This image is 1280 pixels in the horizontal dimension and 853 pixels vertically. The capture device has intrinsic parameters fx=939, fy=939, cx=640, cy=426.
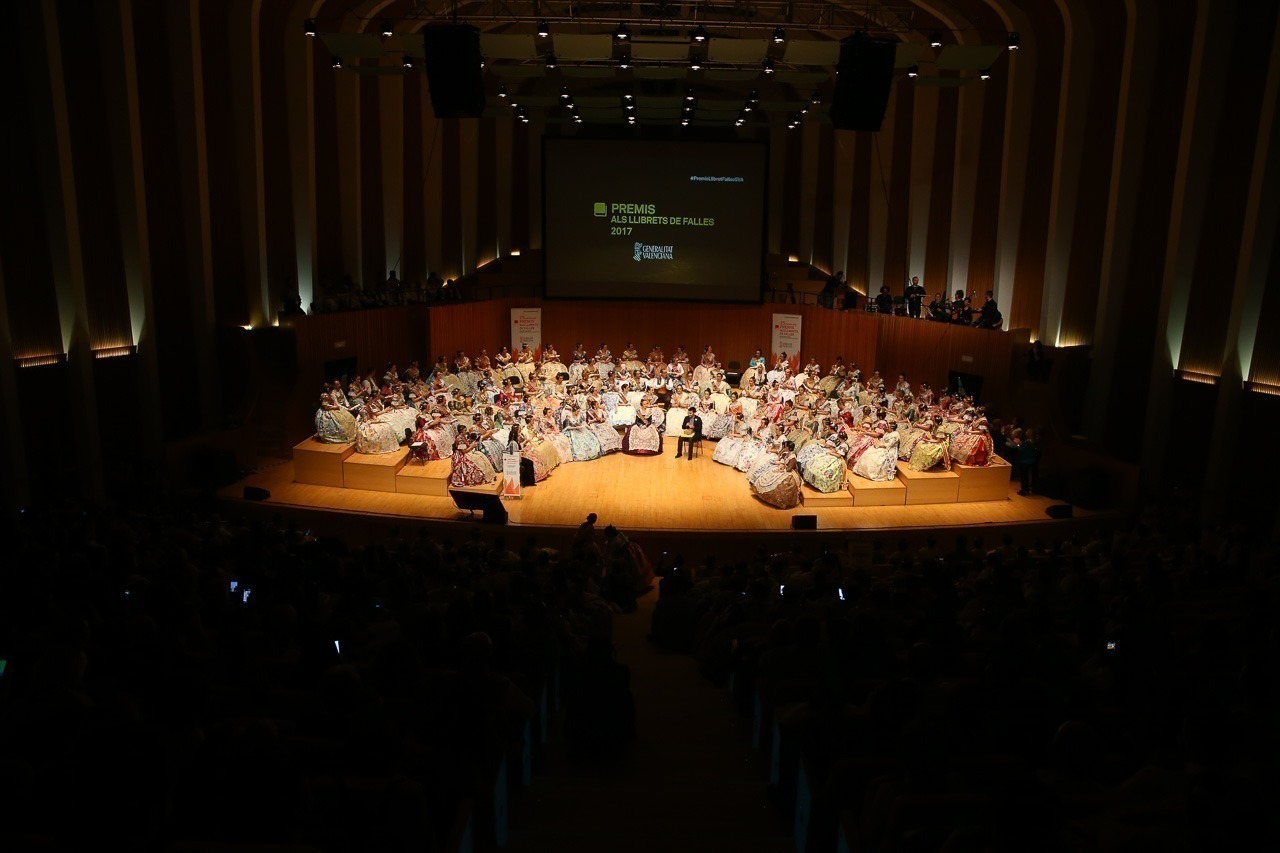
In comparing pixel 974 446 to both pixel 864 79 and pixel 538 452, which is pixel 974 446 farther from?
pixel 538 452

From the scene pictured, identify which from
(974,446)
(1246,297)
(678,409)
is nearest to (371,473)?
(678,409)

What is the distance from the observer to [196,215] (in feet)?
45.7

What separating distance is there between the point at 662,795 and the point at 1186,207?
37.1 ft

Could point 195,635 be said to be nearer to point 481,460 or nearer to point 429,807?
point 429,807

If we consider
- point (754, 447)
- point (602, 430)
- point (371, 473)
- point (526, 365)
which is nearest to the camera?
→ point (371, 473)

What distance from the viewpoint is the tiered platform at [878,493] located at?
12.6m

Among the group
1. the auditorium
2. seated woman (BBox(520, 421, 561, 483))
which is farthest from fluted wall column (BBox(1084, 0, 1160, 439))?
seated woman (BBox(520, 421, 561, 483))

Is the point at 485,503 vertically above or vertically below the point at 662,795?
below

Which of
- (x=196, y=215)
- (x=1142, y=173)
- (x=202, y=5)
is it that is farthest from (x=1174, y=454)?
(x=202, y=5)

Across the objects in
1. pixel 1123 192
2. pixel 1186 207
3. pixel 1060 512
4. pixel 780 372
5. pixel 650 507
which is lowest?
pixel 650 507

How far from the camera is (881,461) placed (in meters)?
12.9

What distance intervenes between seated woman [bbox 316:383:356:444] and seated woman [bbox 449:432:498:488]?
1.93 meters

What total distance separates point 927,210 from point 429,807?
1868 cm

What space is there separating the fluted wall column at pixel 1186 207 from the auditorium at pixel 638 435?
0.19 ft
